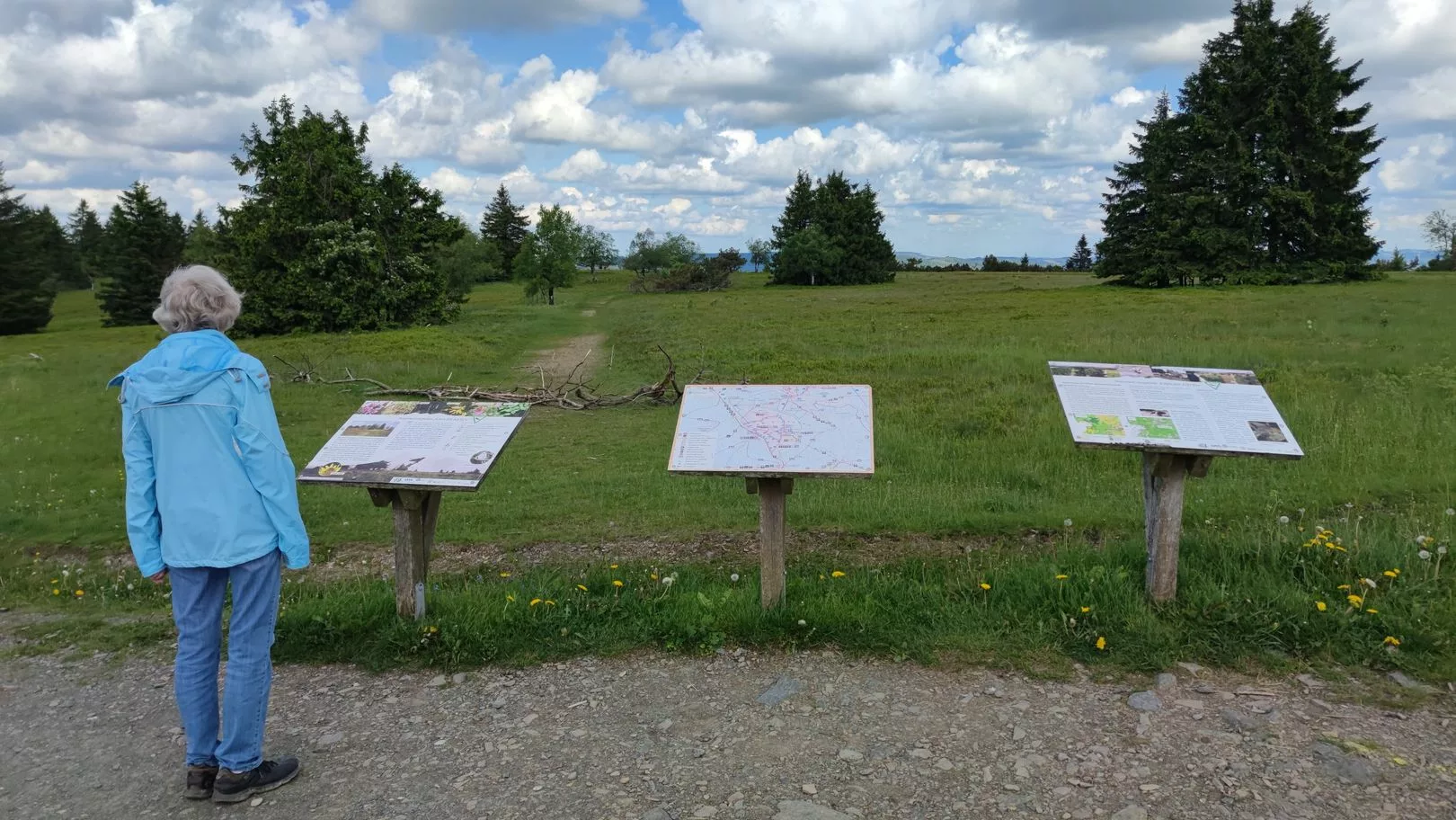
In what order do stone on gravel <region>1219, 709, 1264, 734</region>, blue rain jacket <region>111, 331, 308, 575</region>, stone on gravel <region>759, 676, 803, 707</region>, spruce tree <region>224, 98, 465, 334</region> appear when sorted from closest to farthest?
blue rain jacket <region>111, 331, 308, 575</region> < stone on gravel <region>1219, 709, 1264, 734</region> < stone on gravel <region>759, 676, 803, 707</region> < spruce tree <region>224, 98, 465, 334</region>

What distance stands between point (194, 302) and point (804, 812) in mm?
3434

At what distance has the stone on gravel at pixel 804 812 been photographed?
12.1 feet

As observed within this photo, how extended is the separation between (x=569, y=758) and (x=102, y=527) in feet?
27.3

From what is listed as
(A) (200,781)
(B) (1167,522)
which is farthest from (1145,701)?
(A) (200,781)

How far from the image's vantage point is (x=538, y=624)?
5.48m

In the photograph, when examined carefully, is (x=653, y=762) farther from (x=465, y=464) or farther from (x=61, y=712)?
(x=61, y=712)

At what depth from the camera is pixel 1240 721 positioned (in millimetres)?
4273

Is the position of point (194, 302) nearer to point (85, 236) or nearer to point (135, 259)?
point (135, 259)

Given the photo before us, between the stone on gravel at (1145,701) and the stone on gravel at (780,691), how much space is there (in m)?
1.70

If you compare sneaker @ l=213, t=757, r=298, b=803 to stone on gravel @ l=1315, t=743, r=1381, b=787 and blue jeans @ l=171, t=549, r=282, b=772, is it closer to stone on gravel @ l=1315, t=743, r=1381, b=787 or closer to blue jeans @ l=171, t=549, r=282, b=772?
blue jeans @ l=171, t=549, r=282, b=772

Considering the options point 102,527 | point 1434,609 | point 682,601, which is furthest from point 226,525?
point 102,527

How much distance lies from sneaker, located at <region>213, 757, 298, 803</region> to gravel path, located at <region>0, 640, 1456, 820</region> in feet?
0.20

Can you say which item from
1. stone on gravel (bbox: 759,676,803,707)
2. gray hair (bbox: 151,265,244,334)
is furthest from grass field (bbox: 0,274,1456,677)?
gray hair (bbox: 151,265,244,334)

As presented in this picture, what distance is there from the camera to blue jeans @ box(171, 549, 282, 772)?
155 inches
